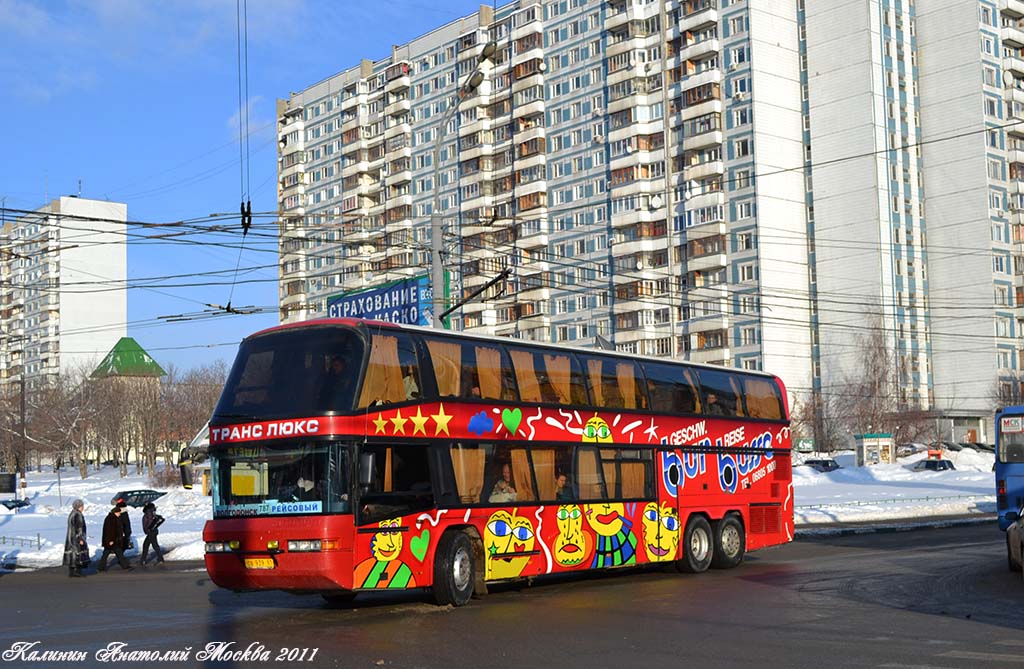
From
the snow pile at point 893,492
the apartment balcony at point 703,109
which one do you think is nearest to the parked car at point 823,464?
the snow pile at point 893,492

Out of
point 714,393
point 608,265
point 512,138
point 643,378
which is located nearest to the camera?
point 643,378

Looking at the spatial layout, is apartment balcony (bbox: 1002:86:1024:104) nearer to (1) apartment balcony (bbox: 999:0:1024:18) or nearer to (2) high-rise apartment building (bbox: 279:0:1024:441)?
(2) high-rise apartment building (bbox: 279:0:1024:441)

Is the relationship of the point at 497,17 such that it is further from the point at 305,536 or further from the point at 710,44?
the point at 305,536

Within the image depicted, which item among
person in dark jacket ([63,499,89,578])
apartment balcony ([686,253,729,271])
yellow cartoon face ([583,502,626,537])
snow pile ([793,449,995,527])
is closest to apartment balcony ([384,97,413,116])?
apartment balcony ([686,253,729,271])

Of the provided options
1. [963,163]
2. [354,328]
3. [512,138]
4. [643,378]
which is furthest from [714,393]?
[512,138]

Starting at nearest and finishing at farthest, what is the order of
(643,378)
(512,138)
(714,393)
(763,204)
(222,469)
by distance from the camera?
1. (222,469)
2. (643,378)
3. (714,393)
4. (763,204)
5. (512,138)

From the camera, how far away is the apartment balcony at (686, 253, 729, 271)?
87812 millimetres

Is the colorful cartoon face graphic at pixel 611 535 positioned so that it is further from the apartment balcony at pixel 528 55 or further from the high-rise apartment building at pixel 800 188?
the apartment balcony at pixel 528 55

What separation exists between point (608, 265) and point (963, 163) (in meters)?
26.2

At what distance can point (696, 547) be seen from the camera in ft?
72.6

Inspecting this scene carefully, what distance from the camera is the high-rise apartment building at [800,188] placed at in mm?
86938

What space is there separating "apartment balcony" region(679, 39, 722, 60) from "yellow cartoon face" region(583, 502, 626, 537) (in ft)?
238

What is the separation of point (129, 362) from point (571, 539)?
133403 mm

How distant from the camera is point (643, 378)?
21.2 meters
